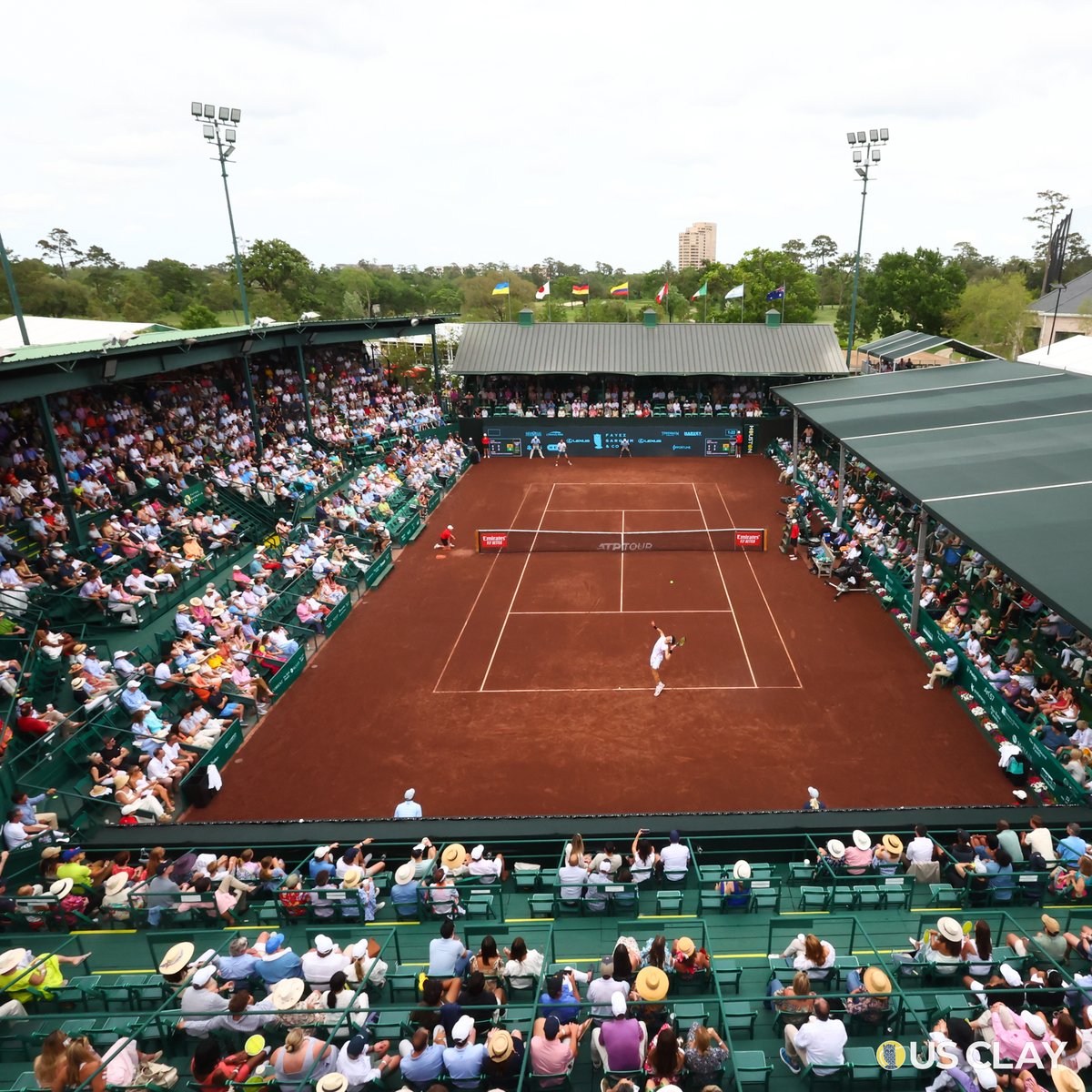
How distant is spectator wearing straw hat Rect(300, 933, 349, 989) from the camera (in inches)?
332

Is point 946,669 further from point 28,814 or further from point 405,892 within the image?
point 28,814

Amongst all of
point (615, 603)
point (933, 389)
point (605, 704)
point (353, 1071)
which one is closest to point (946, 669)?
point (605, 704)

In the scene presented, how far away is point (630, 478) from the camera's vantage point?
124 feet

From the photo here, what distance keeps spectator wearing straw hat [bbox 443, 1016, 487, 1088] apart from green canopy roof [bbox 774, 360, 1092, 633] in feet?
35.2

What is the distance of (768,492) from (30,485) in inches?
1119

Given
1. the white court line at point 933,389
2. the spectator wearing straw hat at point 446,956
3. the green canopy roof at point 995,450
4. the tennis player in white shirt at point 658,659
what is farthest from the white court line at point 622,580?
the spectator wearing straw hat at point 446,956

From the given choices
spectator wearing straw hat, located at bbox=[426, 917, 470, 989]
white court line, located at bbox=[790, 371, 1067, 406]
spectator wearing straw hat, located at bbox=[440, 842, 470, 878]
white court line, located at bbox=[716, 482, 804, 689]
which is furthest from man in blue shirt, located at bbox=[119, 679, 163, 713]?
white court line, located at bbox=[790, 371, 1067, 406]

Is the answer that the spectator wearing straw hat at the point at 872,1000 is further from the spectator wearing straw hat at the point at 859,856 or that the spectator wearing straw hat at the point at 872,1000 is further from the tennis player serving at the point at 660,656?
the tennis player serving at the point at 660,656

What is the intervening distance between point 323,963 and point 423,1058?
Result: 6.47ft

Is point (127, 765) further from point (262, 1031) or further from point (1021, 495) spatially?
point (1021, 495)

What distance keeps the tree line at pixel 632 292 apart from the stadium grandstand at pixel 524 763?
31613 mm

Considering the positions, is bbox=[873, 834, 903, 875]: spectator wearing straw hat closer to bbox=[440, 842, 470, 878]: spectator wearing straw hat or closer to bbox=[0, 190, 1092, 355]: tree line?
bbox=[440, 842, 470, 878]: spectator wearing straw hat

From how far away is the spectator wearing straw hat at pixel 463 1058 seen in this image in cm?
701

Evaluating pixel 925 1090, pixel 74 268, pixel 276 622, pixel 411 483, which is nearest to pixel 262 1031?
pixel 925 1090
